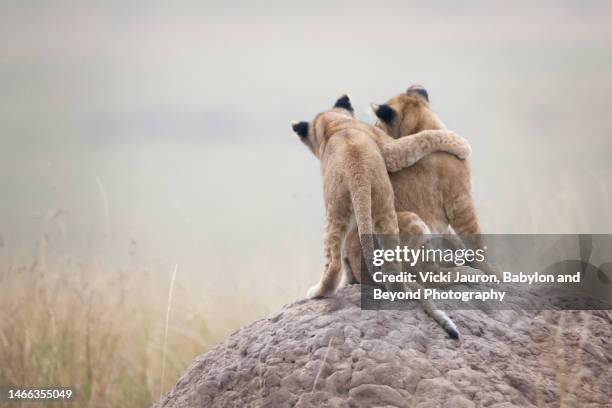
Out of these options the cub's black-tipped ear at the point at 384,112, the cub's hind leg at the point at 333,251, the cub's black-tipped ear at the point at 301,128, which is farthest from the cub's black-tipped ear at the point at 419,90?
the cub's hind leg at the point at 333,251

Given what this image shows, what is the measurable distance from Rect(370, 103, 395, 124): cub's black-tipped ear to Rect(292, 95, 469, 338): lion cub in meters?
0.27

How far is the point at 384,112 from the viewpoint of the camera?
621 cm

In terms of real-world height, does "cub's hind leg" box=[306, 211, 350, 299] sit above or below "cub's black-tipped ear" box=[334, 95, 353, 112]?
below

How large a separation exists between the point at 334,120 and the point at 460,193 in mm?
945

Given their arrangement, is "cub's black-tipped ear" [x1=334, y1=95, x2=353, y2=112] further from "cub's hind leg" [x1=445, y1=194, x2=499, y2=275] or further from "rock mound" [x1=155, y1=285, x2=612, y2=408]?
"rock mound" [x1=155, y1=285, x2=612, y2=408]

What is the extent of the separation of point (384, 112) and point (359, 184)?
88 centimetres

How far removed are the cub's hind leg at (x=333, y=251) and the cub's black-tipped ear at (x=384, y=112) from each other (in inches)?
35.3

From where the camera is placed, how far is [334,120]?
238 inches

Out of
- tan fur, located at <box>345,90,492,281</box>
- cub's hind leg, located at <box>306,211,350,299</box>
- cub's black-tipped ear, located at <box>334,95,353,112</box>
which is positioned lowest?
cub's hind leg, located at <box>306,211,350,299</box>

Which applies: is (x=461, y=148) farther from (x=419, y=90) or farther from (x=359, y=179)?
(x=359, y=179)

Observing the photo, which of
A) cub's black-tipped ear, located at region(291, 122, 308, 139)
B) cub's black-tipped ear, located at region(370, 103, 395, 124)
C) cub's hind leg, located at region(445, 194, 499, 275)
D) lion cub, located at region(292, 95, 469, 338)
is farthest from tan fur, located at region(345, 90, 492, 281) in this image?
cub's black-tipped ear, located at region(291, 122, 308, 139)

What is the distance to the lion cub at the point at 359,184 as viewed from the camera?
18.0 ft

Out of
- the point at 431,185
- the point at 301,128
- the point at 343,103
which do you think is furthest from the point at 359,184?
the point at 343,103

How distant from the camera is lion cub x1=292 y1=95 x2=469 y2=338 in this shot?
217 inches
